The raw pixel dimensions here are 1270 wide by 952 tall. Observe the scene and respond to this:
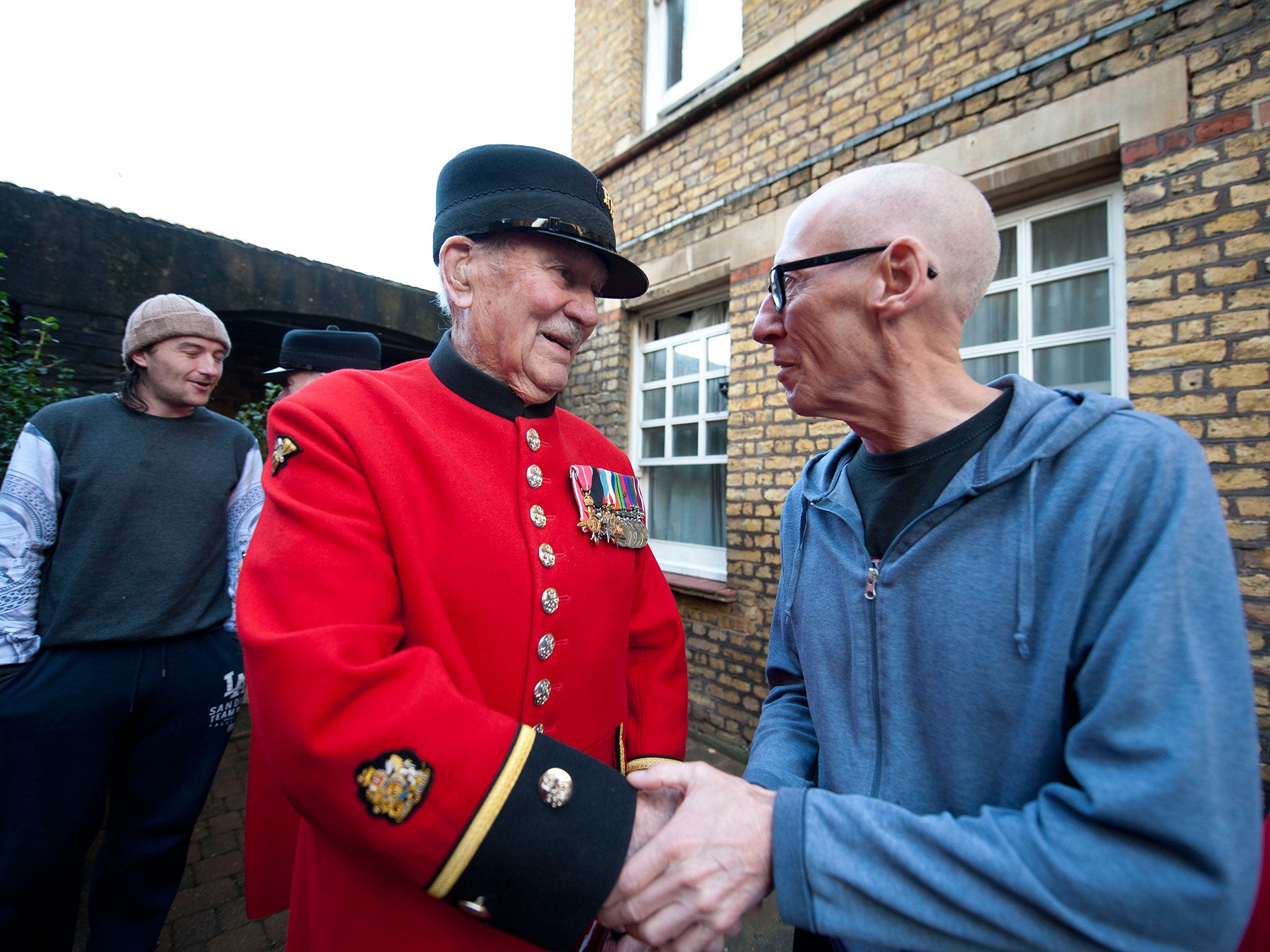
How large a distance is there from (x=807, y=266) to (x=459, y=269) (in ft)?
2.54

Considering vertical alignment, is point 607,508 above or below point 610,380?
below

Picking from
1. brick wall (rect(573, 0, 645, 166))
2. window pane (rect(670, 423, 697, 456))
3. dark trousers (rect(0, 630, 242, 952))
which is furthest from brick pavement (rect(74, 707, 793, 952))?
brick wall (rect(573, 0, 645, 166))

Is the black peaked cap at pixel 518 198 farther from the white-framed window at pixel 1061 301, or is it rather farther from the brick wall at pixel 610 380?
the brick wall at pixel 610 380

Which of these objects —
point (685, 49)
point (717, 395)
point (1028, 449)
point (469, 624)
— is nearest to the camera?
point (1028, 449)

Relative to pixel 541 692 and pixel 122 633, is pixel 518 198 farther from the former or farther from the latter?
pixel 122 633

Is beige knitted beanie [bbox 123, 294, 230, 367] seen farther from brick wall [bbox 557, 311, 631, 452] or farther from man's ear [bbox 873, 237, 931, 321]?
brick wall [bbox 557, 311, 631, 452]

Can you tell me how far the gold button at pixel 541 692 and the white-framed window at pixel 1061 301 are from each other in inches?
109

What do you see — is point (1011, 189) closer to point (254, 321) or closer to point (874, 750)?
point (874, 750)

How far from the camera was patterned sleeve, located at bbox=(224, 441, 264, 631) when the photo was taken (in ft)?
7.63

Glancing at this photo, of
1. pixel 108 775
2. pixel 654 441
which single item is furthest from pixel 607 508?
pixel 654 441

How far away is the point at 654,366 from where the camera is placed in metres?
5.02

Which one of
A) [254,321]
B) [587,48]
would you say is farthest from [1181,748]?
[587,48]

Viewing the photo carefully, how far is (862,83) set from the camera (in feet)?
11.4

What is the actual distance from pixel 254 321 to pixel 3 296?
2448mm
